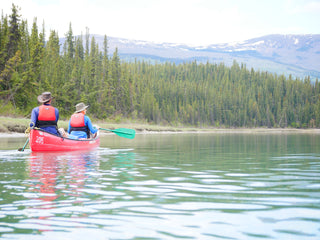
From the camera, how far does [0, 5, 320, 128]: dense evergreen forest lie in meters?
55.2

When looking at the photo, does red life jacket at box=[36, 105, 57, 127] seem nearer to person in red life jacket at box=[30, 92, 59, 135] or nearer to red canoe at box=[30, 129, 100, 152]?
person in red life jacket at box=[30, 92, 59, 135]

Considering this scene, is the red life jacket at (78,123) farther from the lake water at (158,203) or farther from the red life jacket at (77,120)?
the lake water at (158,203)

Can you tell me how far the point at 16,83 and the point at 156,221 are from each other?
4919cm

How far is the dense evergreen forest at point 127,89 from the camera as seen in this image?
181 ft

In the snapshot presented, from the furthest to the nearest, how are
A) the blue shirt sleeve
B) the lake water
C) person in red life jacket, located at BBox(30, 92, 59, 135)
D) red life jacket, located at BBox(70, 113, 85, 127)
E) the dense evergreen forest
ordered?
the dense evergreen forest → the blue shirt sleeve → red life jacket, located at BBox(70, 113, 85, 127) → person in red life jacket, located at BBox(30, 92, 59, 135) → the lake water

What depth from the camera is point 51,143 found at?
20297 millimetres

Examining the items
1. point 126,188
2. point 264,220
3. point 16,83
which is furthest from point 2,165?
point 16,83

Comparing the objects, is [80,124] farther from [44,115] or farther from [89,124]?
[44,115]

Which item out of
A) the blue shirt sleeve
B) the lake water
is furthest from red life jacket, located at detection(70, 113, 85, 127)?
the lake water

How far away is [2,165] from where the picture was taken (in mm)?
14805

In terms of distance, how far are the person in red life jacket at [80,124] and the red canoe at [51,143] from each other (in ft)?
1.54

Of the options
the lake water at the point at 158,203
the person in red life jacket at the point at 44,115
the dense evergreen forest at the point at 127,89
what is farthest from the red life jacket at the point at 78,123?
the dense evergreen forest at the point at 127,89

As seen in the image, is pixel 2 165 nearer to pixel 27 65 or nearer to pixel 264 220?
pixel 264 220

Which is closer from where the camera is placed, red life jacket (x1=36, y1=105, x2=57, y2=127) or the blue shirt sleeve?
red life jacket (x1=36, y1=105, x2=57, y2=127)
